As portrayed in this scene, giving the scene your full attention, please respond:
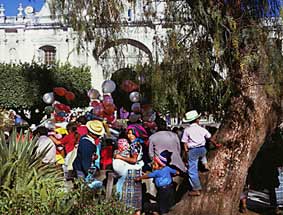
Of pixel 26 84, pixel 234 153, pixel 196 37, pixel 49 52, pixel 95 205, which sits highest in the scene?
pixel 49 52

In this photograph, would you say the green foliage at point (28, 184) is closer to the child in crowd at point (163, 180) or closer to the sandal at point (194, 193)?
the child in crowd at point (163, 180)

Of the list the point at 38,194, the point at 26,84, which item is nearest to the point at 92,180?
the point at 38,194

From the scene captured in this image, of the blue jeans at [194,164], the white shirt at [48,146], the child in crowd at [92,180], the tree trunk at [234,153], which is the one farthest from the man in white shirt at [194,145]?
the white shirt at [48,146]

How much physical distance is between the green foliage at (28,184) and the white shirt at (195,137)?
201 cm

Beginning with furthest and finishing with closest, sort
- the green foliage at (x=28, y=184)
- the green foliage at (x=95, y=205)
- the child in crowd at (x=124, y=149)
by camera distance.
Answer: the child in crowd at (x=124, y=149), the green foliage at (x=95, y=205), the green foliage at (x=28, y=184)

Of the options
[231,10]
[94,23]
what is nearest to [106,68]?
[94,23]

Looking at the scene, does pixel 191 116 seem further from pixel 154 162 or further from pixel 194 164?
pixel 154 162

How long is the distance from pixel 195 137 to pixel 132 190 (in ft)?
3.93

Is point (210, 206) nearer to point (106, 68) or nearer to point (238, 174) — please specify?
point (238, 174)

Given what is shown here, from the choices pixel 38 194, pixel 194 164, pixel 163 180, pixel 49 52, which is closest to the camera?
pixel 38 194

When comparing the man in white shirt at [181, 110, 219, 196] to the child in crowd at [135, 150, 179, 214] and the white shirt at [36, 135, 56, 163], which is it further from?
the white shirt at [36, 135, 56, 163]

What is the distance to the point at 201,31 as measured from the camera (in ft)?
21.6

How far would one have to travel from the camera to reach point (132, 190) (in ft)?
24.1

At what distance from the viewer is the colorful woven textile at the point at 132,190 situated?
7.33 m
